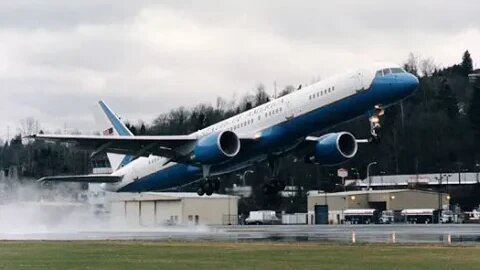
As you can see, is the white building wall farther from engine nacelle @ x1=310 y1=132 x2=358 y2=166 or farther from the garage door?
engine nacelle @ x1=310 y1=132 x2=358 y2=166

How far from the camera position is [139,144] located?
61094 mm

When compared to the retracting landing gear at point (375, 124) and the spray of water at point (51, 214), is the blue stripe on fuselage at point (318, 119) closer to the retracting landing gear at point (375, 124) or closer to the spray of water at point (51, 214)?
the retracting landing gear at point (375, 124)

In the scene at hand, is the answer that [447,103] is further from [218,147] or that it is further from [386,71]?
[386,71]

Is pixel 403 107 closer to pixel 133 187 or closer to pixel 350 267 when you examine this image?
pixel 133 187

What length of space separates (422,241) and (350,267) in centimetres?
1713

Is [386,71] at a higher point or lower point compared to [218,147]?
higher

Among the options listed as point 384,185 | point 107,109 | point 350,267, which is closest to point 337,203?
point 384,185

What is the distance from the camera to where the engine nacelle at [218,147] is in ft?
184

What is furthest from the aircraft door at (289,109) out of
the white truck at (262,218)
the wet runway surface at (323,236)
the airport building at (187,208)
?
the white truck at (262,218)

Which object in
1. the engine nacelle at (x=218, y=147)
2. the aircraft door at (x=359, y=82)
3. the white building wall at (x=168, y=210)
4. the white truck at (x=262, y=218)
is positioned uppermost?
the aircraft door at (x=359, y=82)

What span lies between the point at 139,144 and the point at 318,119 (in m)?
14.5

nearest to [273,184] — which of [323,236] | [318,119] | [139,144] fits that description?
[323,236]

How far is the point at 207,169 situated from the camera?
59.4 metres

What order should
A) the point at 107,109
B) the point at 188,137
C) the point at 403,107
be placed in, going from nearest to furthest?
1. the point at 188,137
2. the point at 107,109
3. the point at 403,107
